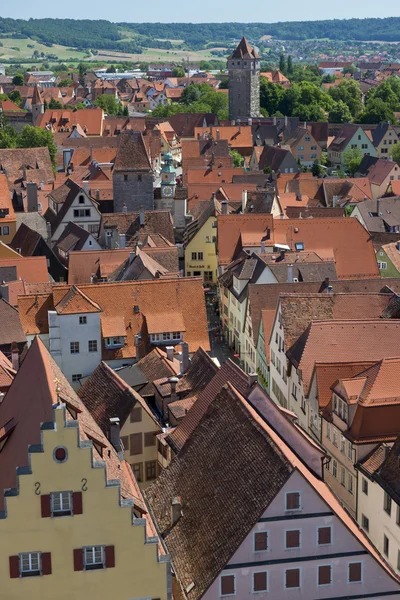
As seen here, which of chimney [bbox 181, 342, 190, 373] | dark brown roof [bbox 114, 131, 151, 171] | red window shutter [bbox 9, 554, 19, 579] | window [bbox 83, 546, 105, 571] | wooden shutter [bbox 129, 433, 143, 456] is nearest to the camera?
red window shutter [bbox 9, 554, 19, 579]

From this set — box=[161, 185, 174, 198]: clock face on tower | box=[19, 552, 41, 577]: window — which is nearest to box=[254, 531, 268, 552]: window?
box=[19, 552, 41, 577]: window

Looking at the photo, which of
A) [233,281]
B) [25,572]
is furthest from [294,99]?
[25,572]

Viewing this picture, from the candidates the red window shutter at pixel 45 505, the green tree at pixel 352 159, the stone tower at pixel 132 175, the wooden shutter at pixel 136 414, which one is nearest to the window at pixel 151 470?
the wooden shutter at pixel 136 414

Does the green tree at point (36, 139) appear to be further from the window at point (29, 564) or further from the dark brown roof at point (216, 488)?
the window at point (29, 564)

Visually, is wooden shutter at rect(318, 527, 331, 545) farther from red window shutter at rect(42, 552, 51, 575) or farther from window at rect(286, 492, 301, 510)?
red window shutter at rect(42, 552, 51, 575)

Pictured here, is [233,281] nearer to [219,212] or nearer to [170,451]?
[219,212]
